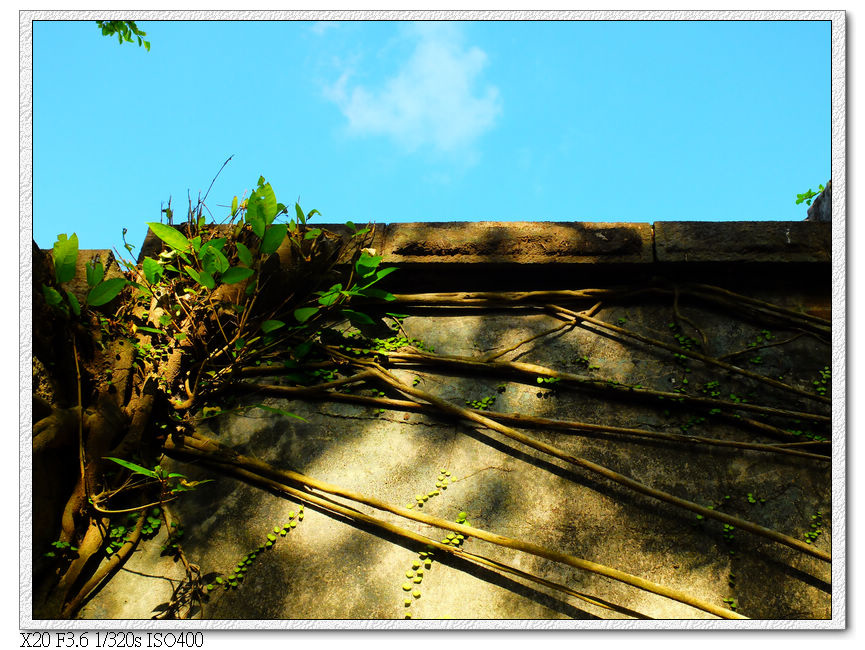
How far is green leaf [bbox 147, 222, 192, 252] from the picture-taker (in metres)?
2.59

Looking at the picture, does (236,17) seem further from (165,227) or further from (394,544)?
(394,544)

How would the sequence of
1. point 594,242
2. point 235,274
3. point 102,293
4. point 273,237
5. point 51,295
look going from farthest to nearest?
point 594,242, point 273,237, point 235,274, point 102,293, point 51,295

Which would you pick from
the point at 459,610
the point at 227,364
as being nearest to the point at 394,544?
the point at 459,610

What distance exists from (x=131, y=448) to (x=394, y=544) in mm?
1011

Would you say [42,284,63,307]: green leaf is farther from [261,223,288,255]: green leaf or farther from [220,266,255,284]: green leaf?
[261,223,288,255]: green leaf

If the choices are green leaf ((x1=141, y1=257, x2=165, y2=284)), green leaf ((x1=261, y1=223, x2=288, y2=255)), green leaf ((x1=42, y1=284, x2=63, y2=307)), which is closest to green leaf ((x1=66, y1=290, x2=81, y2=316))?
green leaf ((x1=42, y1=284, x2=63, y2=307))

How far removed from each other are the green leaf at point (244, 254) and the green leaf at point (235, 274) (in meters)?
0.11

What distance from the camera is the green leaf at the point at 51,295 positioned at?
6.86 feet

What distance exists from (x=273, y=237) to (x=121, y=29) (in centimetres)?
147

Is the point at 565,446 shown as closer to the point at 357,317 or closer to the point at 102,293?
the point at 357,317

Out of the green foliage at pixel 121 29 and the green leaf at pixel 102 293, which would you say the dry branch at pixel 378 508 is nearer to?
the green leaf at pixel 102 293

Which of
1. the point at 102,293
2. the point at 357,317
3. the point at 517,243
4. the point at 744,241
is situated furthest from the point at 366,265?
the point at 744,241

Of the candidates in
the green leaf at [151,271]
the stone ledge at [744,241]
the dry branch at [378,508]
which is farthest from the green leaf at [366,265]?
the stone ledge at [744,241]

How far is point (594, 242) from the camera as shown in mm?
2896
